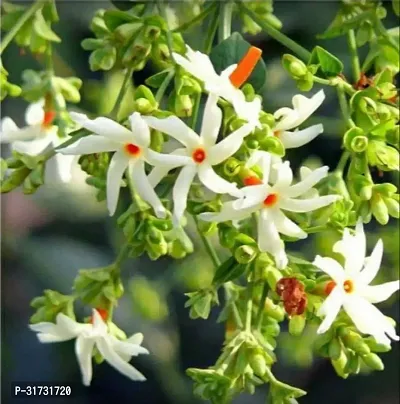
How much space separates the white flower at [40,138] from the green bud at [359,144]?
0.30m

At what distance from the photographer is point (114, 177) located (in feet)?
2.64

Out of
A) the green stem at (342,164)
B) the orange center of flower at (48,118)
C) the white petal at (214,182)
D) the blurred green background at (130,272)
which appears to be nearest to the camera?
the white petal at (214,182)

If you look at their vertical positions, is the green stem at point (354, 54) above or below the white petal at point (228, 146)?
above

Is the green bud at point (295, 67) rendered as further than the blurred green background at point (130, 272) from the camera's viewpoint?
No

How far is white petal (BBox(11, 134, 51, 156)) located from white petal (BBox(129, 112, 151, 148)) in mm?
166

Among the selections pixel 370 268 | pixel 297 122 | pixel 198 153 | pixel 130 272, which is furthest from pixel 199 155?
pixel 130 272

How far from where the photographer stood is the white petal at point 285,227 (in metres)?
0.78

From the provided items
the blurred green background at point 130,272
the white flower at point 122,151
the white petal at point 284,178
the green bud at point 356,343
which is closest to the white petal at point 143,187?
the white flower at point 122,151

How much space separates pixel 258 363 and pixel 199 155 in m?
0.19

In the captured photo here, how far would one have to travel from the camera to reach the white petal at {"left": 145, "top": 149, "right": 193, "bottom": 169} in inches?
30.5

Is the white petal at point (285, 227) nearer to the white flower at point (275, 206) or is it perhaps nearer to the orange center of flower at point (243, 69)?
the white flower at point (275, 206)

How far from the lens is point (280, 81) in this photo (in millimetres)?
1416

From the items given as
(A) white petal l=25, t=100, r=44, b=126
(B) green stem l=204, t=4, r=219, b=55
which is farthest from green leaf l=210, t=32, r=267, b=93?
(A) white petal l=25, t=100, r=44, b=126

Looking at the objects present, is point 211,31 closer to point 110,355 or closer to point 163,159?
point 163,159
